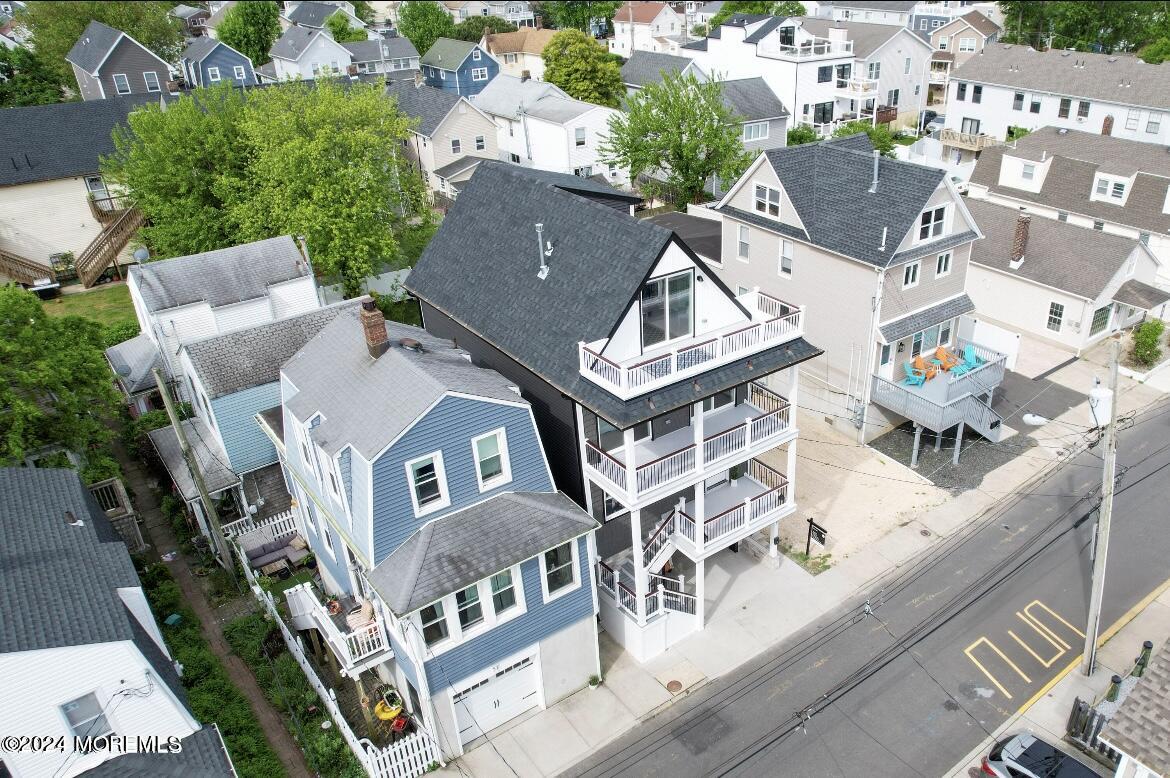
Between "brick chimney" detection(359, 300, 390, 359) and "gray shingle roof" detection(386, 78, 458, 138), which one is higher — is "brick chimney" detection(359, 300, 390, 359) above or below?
below

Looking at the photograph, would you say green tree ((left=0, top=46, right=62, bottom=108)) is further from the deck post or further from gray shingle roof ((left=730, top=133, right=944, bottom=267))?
the deck post

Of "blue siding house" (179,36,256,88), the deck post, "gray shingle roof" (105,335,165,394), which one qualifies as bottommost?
the deck post

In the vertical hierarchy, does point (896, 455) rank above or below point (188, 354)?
below

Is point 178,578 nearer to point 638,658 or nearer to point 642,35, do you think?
point 638,658

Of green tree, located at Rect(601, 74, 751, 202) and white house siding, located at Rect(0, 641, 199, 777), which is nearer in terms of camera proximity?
white house siding, located at Rect(0, 641, 199, 777)

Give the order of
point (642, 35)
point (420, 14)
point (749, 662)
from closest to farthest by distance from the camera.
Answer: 1. point (749, 662)
2. point (420, 14)
3. point (642, 35)

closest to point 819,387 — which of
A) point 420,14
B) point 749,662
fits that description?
point 749,662

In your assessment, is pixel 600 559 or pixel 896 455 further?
pixel 896 455

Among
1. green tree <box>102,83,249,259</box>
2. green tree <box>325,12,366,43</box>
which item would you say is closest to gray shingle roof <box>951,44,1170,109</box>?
green tree <box>102,83,249,259</box>
